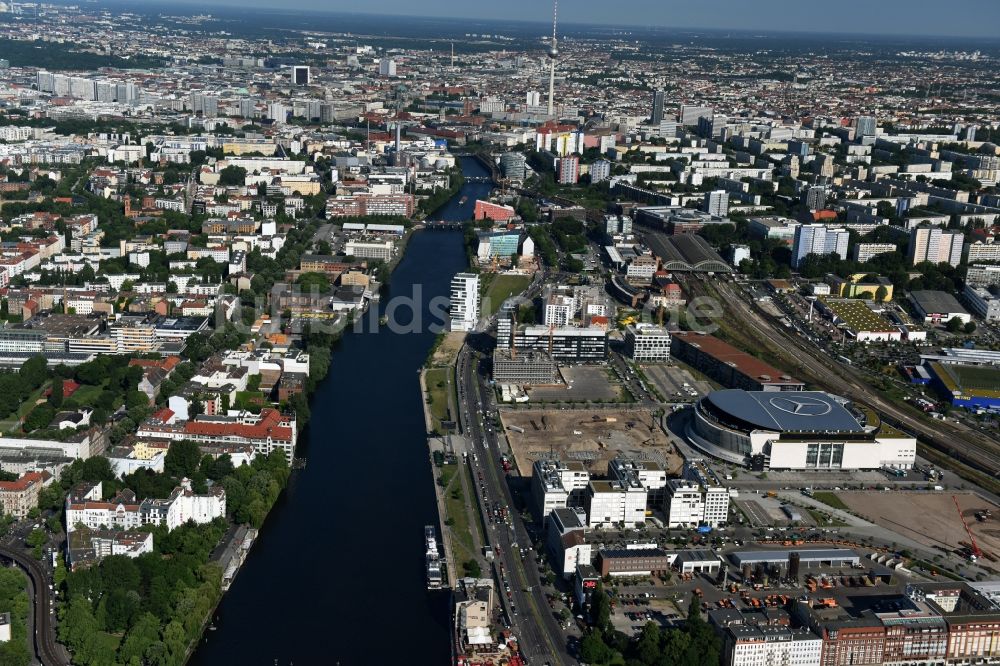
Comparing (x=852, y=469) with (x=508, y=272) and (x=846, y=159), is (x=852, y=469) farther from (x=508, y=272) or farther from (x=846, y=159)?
(x=846, y=159)

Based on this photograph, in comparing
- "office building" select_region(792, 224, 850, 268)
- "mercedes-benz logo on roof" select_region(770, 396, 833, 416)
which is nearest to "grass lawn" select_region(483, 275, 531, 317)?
"office building" select_region(792, 224, 850, 268)

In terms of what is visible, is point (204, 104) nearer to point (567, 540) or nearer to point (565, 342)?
point (565, 342)

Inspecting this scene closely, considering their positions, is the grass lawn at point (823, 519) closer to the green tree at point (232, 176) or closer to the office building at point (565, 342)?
the office building at point (565, 342)

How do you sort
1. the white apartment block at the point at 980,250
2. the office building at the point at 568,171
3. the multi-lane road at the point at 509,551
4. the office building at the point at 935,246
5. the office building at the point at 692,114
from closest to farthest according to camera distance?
the multi-lane road at the point at 509,551 → the office building at the point at 935,246 → the white apartment block at the point at 980,250 → the office building at the point at 568,171 → the office building at the point at 692,114

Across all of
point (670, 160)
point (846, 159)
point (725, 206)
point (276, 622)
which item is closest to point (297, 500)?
point (276, 622)

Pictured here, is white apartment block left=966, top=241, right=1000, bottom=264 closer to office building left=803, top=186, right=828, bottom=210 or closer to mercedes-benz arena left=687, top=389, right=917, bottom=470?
office building left=803, top=186, right=828, bottom=210

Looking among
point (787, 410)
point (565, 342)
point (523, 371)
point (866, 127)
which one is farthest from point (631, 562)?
point (866, 127)

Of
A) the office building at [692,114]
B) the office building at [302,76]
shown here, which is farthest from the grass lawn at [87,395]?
the office building at [302,76]
